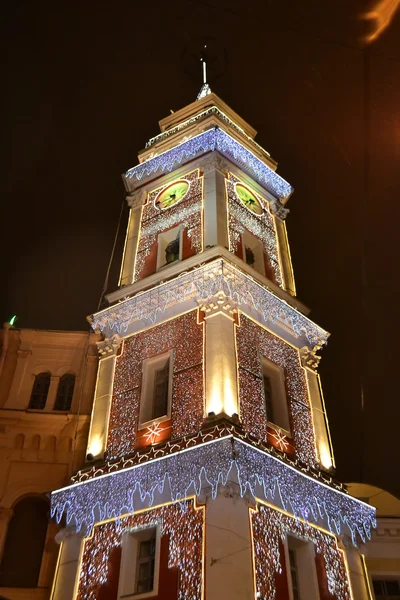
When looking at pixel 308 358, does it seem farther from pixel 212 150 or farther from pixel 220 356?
pixel 212 150

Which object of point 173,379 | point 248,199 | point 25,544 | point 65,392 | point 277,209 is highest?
point 277,209

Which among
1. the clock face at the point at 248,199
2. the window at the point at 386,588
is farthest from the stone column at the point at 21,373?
the window at the point at 386,588

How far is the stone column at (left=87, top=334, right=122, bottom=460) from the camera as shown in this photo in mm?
17891

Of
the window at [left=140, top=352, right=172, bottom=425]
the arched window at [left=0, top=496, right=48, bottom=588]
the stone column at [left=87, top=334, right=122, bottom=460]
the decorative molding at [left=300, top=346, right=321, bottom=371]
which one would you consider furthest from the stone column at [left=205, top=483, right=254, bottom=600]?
the arched window at [left=0, top=496, right=48, bottom=588]

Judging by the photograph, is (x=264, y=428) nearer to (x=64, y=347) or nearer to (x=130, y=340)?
(x=130, y=340)

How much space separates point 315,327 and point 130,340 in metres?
6.67

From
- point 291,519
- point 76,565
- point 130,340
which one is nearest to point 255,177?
point 130,340

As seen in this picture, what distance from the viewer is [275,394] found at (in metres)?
19.1

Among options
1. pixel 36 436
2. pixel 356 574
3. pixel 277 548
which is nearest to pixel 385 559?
pixel 356 574

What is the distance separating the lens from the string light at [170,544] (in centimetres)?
1354

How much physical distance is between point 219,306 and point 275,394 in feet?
11.2

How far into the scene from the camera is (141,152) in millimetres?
30281

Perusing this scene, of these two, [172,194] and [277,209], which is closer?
[172,194]

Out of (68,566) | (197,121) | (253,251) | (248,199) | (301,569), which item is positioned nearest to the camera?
(301,569)
